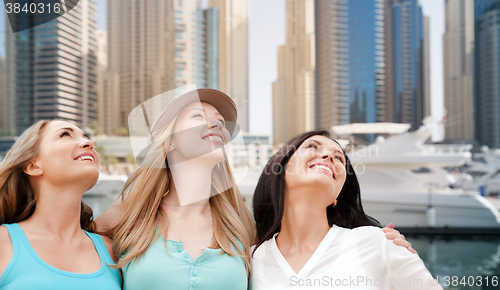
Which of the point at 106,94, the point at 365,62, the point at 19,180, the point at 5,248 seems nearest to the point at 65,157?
the point at 19,180

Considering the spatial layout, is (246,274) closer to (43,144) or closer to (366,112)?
(43,144)

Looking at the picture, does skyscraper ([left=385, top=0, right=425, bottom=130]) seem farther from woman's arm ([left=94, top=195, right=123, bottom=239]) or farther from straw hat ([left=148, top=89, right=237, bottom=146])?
woman's arm ([left=94, top=195, right=123, bottom=239])

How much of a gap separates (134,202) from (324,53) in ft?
114

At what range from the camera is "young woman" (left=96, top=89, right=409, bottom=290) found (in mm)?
1371

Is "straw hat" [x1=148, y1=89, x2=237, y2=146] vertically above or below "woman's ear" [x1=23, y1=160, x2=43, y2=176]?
above

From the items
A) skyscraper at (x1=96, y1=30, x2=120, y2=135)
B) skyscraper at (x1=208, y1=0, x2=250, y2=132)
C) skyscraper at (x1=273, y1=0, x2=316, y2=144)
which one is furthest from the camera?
skyscraper at (x1=96, y1=30, x2=120, y2=135)

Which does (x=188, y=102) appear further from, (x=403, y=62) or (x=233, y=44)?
(x=403, y=62)

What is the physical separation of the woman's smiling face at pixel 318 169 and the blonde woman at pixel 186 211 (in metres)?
0.38

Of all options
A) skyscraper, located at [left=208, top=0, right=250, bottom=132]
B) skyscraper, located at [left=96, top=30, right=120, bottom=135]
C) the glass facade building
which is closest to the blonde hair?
skyscraper, located at [left=208, top=0, right=250, bottom=132]

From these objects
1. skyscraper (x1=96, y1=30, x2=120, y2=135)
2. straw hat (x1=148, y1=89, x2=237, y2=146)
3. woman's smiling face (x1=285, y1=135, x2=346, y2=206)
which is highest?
skyscraper (x1=96, y1=30, x2=120, y2=135)

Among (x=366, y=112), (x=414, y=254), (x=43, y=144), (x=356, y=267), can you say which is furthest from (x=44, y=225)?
(x=366, y=112)

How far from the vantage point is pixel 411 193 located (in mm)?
8883

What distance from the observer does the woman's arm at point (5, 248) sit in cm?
115

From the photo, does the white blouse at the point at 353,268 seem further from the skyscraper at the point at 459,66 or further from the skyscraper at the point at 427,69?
the skyscraper at the point at 427,69
